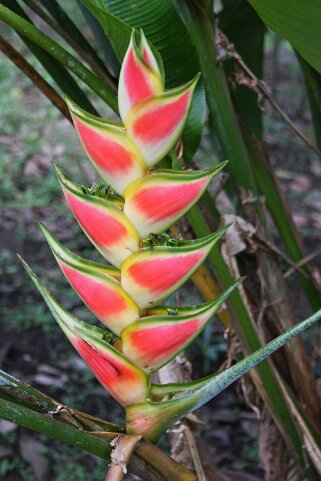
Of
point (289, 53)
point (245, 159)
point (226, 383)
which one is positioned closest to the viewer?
point (226, 383)

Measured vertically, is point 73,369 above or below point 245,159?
below

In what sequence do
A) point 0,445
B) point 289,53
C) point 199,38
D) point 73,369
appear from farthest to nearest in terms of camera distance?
1. point 289,53
2. point 73,369
3. point 0,445
4. point 199,38

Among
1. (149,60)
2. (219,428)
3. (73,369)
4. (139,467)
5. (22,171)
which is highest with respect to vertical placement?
(149,60)

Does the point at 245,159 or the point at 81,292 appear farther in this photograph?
the point at 245,159

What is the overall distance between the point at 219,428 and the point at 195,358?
0.20 metres

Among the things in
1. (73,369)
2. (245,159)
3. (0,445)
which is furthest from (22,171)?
(245,159)

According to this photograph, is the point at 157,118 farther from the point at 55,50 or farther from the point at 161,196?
the point at 55,50

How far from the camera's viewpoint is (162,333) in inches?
22.2

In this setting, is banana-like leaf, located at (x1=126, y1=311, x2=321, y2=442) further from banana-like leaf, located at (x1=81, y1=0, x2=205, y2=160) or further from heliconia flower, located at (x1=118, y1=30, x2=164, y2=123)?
banana-like leaf, located at (x1=81, y1=0, x2=205, y2=160)

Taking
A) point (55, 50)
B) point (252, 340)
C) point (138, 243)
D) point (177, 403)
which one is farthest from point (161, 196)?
point (252, 340)

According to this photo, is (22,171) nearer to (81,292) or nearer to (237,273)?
(237,273)

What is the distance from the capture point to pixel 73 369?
5.83 feet

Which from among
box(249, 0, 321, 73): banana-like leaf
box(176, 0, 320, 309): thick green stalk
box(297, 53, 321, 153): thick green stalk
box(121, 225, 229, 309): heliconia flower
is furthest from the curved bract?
box(297, 53, 321, 153): thick green stalk

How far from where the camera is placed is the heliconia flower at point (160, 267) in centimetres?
54
